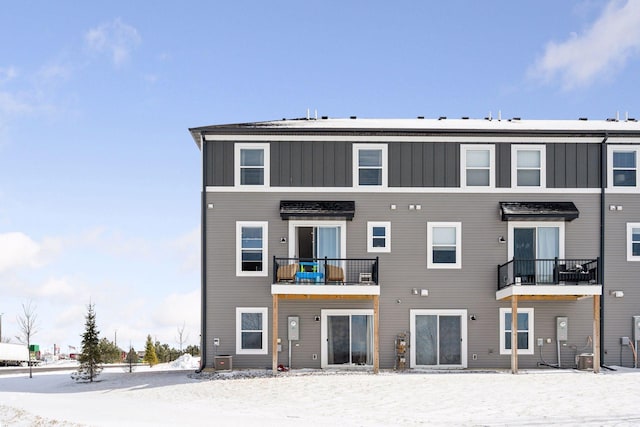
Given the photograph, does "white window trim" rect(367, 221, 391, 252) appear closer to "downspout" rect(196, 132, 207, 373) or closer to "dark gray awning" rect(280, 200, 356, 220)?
"dark gray awning" rect(280, 200, 356, 220)

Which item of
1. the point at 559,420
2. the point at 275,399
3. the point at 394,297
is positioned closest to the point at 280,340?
the point at 394,297

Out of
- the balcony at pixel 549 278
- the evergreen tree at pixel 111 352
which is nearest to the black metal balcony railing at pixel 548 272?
the balcony at pixel 549 278

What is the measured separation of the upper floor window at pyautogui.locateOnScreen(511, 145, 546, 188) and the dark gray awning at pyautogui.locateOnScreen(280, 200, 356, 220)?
588cm

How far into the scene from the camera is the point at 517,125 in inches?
1179

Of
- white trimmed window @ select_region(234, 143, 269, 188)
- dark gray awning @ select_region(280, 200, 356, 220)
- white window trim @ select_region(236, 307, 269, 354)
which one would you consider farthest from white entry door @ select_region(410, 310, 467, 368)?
white trimmed window @ select_region(234, 143, 269, 188)

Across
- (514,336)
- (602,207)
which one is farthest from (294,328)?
(602,207)

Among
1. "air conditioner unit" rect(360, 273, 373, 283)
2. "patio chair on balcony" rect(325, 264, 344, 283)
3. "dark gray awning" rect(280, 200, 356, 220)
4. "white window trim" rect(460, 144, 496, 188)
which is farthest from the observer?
"white window trim" rect(460, 144, 496, 188)

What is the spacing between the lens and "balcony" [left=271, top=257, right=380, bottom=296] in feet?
86.6

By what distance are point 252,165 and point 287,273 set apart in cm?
414

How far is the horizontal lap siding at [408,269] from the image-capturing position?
2797 cm

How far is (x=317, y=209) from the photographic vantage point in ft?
91.1

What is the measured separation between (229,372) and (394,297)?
620 cm

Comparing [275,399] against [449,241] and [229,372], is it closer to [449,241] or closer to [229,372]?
[229,372]

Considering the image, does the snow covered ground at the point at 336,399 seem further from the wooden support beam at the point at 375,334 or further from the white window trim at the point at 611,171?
the white window trim at the point at 611,171
